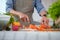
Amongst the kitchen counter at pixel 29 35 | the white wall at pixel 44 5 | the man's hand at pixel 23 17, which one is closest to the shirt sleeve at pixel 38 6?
the white wall at pixel 44 5

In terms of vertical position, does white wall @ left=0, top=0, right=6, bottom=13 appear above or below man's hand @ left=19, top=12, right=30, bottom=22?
above

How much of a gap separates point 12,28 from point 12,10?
19cm

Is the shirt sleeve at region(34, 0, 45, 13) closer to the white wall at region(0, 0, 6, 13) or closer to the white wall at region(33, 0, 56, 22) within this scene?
the white wall at region(33, 0, 56, 22)

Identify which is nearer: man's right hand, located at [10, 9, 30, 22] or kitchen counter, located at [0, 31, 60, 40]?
kitchen counter, located at [0, 31, 60, 40]

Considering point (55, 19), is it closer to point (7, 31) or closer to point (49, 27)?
point (49, 27)

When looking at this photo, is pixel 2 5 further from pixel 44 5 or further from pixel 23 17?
pixel 44 5

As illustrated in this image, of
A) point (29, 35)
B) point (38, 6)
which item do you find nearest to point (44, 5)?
point (38, 6)

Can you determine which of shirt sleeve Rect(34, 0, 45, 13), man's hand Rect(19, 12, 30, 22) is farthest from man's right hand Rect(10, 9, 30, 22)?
shirt sleeve Rect(34, 0, 45, 13)

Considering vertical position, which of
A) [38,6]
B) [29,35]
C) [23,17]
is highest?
[38,6]

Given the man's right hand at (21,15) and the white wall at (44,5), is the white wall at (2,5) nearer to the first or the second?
the man's right hand at (21,15)

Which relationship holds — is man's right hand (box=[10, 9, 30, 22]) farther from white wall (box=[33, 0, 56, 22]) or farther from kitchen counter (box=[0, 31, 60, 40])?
kitchen counter (box=[0, 31, 60, 40])

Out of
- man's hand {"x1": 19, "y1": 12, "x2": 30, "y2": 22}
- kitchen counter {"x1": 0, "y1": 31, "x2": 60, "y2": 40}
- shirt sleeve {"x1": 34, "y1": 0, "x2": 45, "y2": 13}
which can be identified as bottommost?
kitchen counter {"x1": 0, "y1": 31, "x2": 60, "y2": 40}

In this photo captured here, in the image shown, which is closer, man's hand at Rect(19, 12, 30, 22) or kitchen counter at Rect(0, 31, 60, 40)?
kitchen counter at Rect(0, 31, 60, 40)

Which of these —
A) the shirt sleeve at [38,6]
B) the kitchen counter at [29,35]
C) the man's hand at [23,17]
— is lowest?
the kitchen counter at [29,35]
